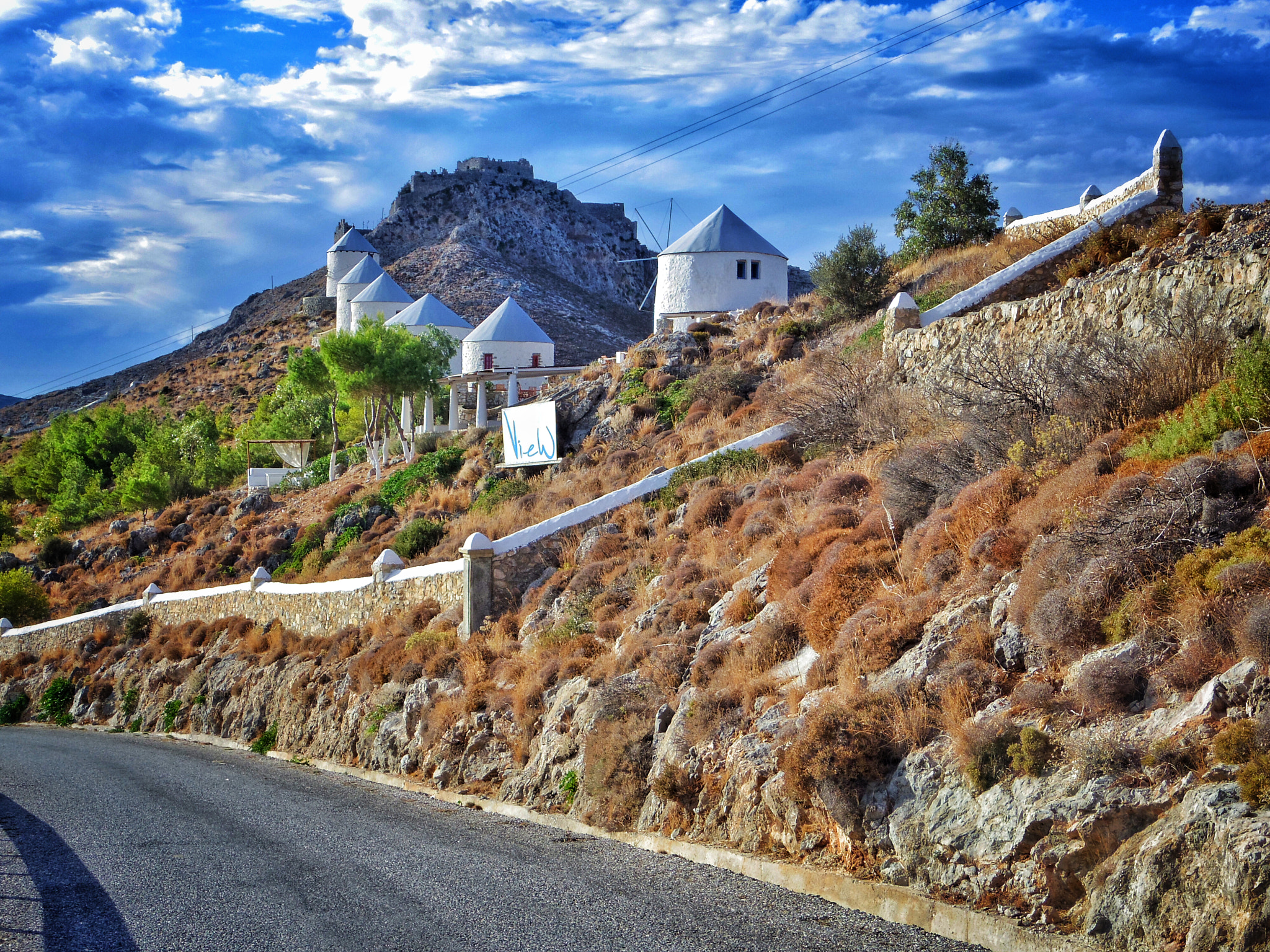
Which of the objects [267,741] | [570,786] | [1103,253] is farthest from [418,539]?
[1103,253]

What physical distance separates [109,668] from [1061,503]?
92.6ft

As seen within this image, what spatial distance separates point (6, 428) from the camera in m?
102

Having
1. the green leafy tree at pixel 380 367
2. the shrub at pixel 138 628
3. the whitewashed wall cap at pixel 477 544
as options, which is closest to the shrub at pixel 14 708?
the shrub at pixel 138 628

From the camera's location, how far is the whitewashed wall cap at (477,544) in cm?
1816

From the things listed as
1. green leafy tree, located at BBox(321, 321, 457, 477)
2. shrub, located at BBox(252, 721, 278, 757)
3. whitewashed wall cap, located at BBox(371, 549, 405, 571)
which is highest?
green leafy tree, located at BBox(321, 321, 457, 477)

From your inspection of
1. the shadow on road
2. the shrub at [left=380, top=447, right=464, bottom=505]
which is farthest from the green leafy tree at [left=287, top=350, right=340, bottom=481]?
the shadow on road

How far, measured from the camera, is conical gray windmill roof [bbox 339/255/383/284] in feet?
242

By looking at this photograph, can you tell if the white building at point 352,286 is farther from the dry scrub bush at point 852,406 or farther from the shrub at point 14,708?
the dry scrub bush at point 852,406

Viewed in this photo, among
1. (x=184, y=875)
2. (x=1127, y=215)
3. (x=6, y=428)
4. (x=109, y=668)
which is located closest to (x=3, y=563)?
(x=109, y=668)

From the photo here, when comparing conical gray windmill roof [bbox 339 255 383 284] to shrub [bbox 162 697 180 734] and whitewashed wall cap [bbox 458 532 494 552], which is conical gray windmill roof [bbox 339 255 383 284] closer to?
shrub [bbox 162 697 180 734]

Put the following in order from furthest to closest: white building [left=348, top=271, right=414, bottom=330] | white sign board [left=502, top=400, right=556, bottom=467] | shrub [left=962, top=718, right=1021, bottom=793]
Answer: white building [left=348, top=271, right=414, bottom=330] → white sign board [left=502, top=400, right=556, bottom=467] → shrub [left=962, top=718, right=1021, bottom=793]

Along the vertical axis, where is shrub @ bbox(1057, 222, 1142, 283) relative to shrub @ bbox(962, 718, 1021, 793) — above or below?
above

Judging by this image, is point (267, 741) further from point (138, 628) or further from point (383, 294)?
point (383, 294)

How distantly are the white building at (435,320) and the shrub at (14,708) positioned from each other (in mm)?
24446
